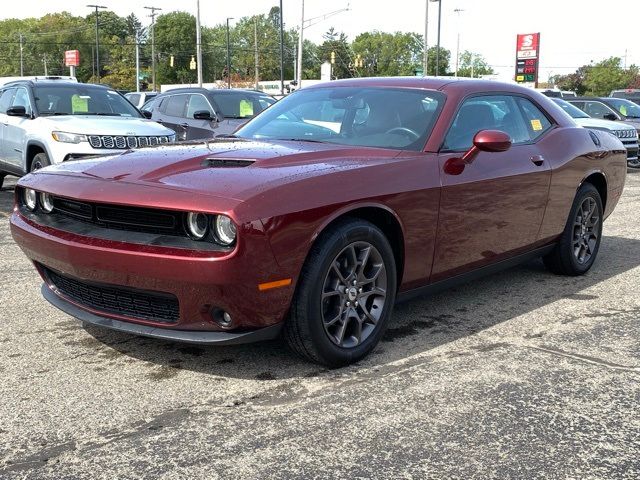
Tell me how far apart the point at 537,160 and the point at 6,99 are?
25.2 ft

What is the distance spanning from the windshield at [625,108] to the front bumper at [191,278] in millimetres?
15828

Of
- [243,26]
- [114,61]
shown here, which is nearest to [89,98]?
[114,61]

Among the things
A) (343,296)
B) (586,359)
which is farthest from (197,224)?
(586,359)

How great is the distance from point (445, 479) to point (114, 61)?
11062 cm

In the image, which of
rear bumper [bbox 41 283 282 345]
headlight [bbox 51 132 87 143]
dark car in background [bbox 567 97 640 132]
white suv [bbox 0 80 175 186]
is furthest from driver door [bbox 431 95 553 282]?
dark car in background [bbox 567 97 640 132]

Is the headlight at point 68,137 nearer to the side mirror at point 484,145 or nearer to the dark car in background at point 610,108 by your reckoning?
the side mirror at point 484,145

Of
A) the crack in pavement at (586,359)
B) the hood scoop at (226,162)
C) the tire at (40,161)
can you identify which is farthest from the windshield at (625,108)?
the hood scoop at (226,162)

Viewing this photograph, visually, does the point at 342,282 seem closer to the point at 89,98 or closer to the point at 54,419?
the point at 54,419

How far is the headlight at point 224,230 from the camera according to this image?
10.2 ft

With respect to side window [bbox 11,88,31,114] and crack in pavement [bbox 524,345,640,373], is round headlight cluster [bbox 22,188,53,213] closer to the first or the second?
crack in pavement [bbox 524,345,640,373]

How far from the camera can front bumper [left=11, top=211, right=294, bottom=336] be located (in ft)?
10.1

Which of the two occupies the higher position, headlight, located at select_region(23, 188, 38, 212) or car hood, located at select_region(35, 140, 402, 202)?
car hood, located at select_region(35, 140, 402, 202)

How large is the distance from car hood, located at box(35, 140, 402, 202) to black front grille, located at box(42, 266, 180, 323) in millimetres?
504

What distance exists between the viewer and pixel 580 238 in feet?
18.6
